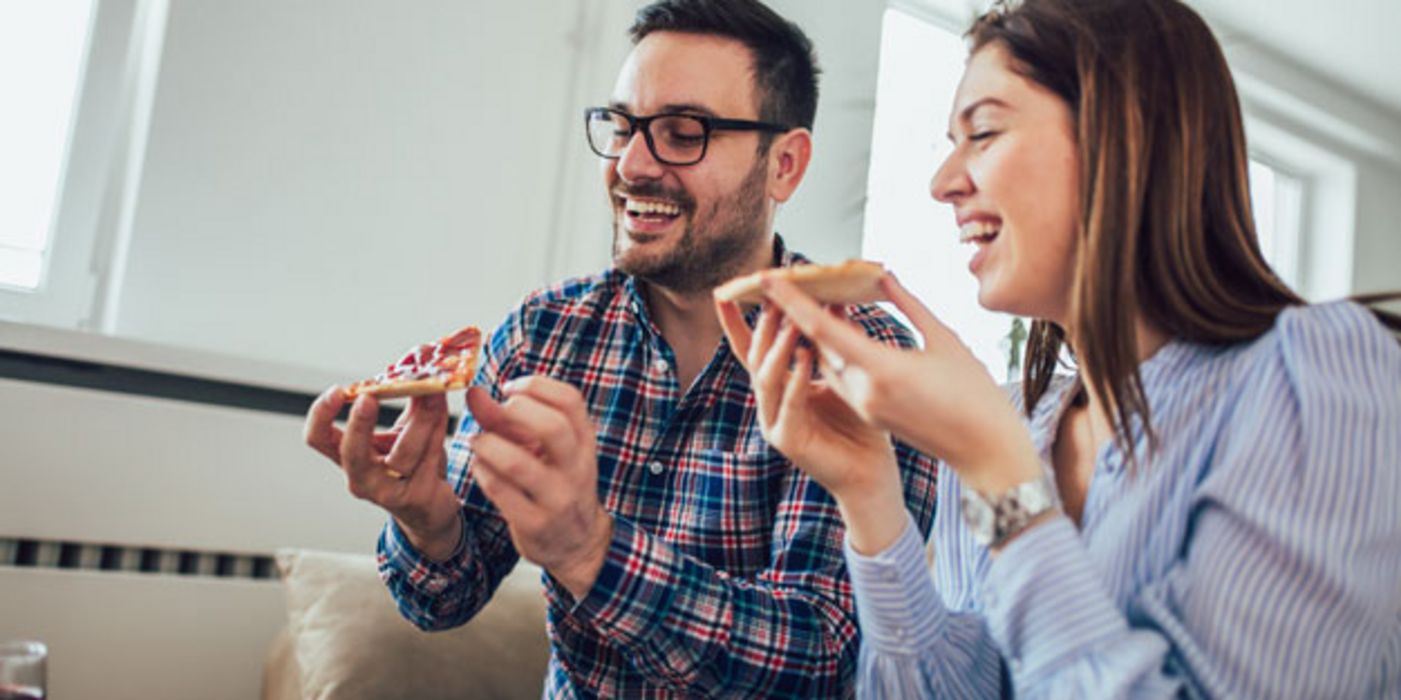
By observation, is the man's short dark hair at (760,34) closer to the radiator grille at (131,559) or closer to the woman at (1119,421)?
the woman at (1119,421)

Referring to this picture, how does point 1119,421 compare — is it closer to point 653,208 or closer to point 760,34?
point 653,208

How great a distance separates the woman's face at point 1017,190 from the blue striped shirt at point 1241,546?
0.48ft

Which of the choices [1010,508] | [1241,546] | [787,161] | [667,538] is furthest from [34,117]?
[1241,546]

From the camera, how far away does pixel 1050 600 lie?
87cm

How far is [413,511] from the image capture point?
1.28 m

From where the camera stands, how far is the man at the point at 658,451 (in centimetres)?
114

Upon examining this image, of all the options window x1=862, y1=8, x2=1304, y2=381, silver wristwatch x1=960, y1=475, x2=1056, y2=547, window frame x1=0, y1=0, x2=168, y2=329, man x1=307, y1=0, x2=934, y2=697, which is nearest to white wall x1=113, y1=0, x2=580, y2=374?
window frame x1=0, y1=0, x2=168, y2=329

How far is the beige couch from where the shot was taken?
1723mm

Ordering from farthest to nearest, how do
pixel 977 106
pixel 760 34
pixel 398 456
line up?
1. pixel 760 34
2. pixel 398 456
3. pixel 977 106

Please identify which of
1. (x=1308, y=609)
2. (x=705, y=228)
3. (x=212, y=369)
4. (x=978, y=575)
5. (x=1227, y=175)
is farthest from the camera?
(x=212, y=369)

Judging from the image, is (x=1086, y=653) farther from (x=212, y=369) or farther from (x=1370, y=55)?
(x=1370, y=55)

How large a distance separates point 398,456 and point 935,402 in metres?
0.64

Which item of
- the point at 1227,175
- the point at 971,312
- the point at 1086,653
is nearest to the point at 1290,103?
the point at 971,312

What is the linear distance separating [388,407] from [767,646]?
133 cm
